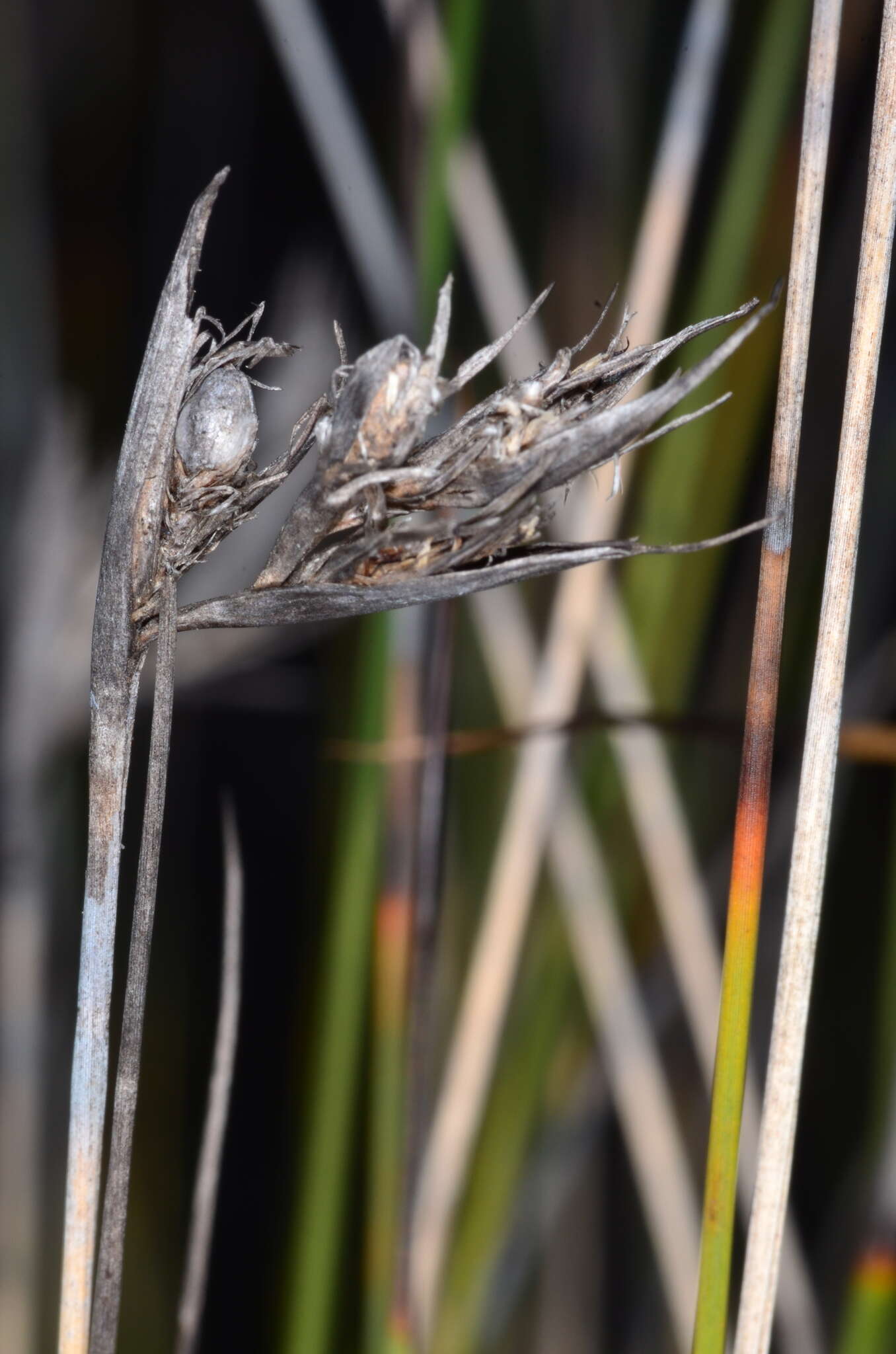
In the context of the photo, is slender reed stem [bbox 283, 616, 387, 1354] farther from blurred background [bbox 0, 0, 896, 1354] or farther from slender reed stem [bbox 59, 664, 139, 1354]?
slender reed stem [bbox 59, 664, 139, 1354]

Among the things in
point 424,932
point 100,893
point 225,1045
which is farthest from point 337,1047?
point 100,893

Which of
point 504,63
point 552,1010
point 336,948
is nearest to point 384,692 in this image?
point 336,948

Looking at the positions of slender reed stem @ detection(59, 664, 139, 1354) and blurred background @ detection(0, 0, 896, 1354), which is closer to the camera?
slender reed stem @ detection(59, 664, 139, 1354)

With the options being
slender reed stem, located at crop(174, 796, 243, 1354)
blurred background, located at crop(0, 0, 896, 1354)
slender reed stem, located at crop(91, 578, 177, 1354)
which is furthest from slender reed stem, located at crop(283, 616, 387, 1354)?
slender reed stem, located at crop(91, 578, 177, 1354)

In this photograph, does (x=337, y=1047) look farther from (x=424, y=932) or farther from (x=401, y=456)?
(x=401, y=456)

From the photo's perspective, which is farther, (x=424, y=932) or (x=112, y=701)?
(x=424, y=932)

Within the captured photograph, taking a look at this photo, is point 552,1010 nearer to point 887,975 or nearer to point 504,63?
point 887,975
